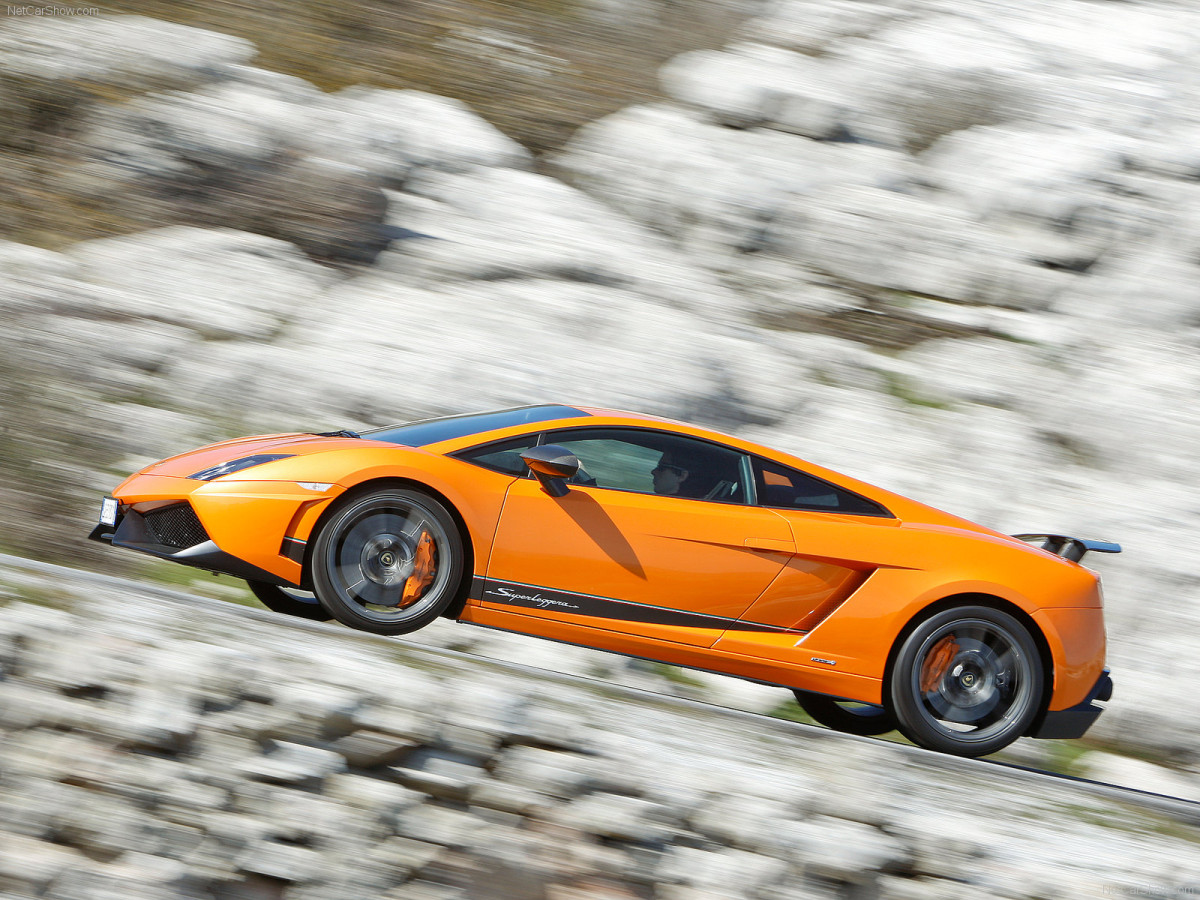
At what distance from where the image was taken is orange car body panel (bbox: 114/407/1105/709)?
5.36 m

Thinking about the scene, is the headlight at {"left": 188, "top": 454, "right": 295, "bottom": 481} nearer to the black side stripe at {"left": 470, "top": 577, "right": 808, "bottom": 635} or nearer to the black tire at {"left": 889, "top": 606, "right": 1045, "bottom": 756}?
the black side stripe at {"left": 470, "top": 577, "right": 808, "bottom": 635}

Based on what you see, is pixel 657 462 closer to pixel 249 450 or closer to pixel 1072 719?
pixel 249 450

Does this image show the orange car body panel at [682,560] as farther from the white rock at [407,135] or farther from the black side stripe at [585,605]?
the white rock at [407,135]

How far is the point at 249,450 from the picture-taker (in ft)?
18.7

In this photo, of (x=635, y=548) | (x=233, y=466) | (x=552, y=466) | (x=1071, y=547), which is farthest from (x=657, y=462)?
(x=1071, y=547)

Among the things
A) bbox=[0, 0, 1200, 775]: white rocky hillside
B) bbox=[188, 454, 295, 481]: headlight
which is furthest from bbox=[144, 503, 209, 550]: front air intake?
bbox=[0, 0, 1200, 775]: white rocky hillside

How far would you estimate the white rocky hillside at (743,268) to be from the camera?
10.3 metres

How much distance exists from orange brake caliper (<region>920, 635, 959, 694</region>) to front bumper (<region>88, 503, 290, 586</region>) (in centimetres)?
309

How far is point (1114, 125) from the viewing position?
569 inches

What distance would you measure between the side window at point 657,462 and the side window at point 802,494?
11 centimetres

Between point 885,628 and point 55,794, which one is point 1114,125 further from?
point 55,794

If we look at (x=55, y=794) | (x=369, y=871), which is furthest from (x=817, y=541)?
(x=55, y=794)

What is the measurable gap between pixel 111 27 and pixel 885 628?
1142 cm

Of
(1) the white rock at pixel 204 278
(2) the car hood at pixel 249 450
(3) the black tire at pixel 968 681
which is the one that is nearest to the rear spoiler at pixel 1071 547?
(3) the black tire at pixel 968 681
